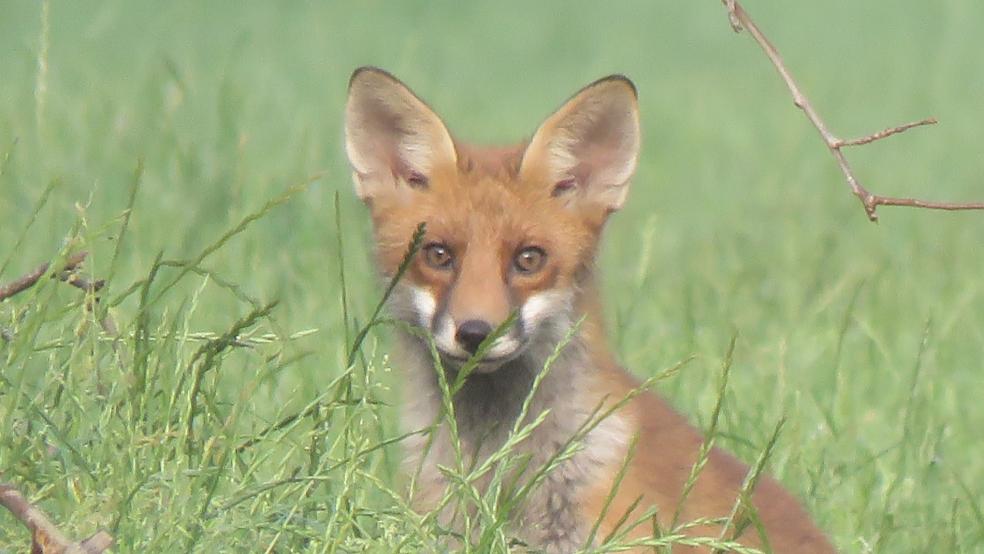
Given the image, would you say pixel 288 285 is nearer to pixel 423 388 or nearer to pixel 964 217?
pixel 423 388

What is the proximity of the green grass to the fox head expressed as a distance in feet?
1.04

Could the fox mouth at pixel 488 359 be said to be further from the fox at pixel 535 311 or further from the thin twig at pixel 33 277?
the thin twig at pixel 33 277

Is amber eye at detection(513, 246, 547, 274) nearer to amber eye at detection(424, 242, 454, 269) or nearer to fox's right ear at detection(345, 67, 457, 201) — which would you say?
amber eye at detection(424, 242, 454, 269)

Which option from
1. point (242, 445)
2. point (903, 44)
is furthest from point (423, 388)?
point (903, 44)

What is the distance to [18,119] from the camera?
8.67m

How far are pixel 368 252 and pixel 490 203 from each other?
504mm

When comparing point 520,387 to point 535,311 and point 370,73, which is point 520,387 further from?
point 370,73

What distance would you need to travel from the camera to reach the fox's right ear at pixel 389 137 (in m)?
4.83

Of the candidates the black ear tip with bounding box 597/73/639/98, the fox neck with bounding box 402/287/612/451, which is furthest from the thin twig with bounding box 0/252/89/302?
the black ear tip with bounding box 597/73/639/98

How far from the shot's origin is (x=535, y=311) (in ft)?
14.7

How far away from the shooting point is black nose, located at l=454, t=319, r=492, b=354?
13.7ft

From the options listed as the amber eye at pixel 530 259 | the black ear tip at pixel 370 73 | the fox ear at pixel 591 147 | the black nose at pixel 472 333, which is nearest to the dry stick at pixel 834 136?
the black nose at pixel 472 333

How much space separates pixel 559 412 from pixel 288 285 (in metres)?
2.74

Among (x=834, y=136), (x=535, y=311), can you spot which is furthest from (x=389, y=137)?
(x=834, y=136)
